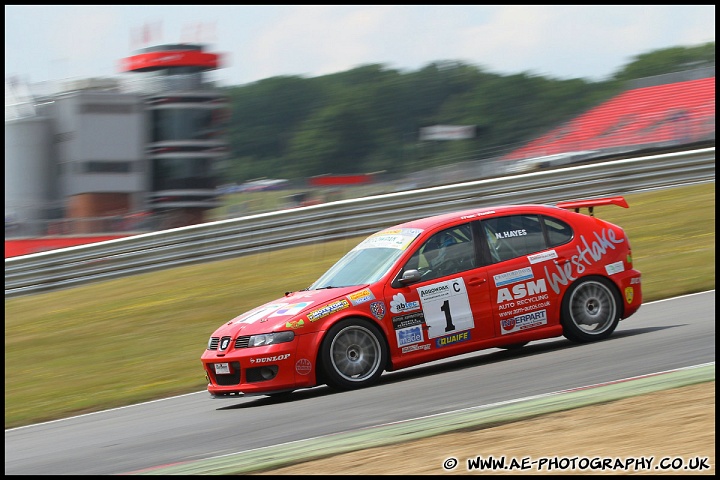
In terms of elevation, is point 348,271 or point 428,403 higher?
point 348,271

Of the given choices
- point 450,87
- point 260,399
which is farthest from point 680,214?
point 450,87

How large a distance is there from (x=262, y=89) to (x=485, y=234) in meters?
82.9

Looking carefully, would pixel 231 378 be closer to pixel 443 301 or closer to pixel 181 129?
pixel 443 301

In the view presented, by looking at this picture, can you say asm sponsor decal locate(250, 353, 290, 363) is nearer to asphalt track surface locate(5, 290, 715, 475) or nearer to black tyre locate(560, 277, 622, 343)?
asphalt track surface locate(5, 290, 715, 475)

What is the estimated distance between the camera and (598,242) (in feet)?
30.9

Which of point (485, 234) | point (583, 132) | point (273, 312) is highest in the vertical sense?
point (583, 132)

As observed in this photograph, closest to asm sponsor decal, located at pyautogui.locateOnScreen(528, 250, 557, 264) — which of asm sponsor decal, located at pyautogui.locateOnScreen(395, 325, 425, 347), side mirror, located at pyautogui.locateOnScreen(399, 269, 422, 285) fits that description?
side mirror, located at pyautogui.locateOnScreen(399, 269, 422, 285)

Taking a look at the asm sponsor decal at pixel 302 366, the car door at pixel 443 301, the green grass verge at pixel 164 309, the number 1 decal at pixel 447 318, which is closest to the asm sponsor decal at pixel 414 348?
the car door at pixel 443 301

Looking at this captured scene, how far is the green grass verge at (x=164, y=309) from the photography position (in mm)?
11188

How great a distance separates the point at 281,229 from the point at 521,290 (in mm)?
11969

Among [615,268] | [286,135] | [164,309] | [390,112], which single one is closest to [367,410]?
[615,268]

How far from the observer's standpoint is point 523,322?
897 centimetres

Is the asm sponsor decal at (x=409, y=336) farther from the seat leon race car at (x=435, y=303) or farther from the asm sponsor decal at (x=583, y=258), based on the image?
the asm sponsor decal at (x=583, y=258)

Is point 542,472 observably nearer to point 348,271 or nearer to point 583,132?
point 348,271
